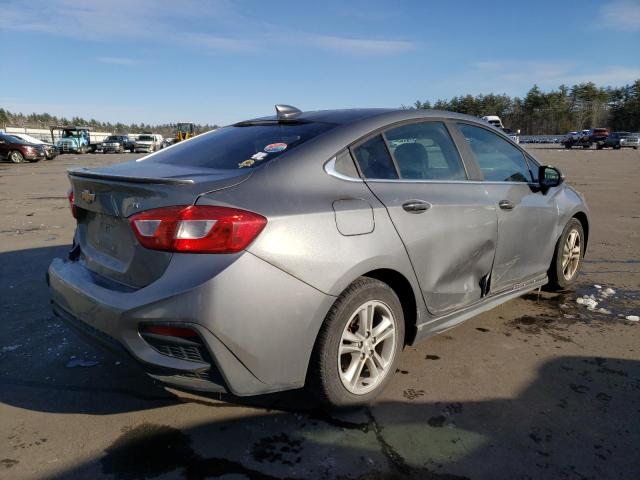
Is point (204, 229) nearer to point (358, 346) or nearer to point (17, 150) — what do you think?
point (358, 346)

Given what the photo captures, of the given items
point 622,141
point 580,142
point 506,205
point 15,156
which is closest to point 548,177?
point 506,205

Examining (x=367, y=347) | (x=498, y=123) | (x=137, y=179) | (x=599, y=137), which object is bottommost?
(x=367, y=347)

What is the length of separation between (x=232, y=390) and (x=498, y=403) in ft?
4.92

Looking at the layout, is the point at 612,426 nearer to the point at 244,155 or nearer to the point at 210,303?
the point at 210,303

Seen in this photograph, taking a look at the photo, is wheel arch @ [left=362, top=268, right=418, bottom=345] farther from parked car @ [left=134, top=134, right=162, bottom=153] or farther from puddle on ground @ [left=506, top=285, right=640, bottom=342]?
parked car @ [left=134, top=134, right=162, bottom=153]

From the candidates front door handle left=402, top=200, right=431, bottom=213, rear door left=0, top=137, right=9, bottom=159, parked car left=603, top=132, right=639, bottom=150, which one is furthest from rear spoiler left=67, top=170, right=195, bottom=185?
parked car left=603, top=132, right=639, bottom=150

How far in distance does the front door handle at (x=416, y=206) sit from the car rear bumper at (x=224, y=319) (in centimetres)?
77

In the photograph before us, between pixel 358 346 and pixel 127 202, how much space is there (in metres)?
1.38

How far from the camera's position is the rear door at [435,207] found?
2.82 meters

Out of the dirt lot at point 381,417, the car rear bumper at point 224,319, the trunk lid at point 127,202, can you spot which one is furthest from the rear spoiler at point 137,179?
the dirt lot at point 381,417

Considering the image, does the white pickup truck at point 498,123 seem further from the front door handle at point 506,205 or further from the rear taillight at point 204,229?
the rear taillight at point 204,229

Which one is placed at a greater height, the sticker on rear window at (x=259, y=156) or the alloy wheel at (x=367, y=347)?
the sticker on rear window at (x=259, y=156)

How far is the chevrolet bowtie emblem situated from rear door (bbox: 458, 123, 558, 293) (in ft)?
7.94

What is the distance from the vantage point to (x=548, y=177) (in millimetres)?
4152
